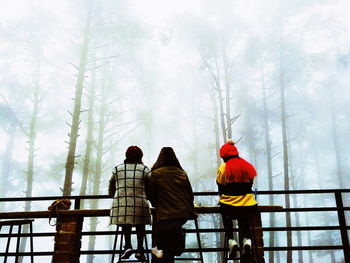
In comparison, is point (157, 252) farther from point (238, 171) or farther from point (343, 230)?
point (343, 230)

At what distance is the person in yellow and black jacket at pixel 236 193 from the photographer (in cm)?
370

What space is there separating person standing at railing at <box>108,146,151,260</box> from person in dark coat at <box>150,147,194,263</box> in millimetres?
276

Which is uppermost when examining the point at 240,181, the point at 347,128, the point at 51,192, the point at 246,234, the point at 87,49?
the point at 347,128

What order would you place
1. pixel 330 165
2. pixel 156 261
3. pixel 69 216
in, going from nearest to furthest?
pixel 156 261 → pixel 69 216 → pixel 330 165

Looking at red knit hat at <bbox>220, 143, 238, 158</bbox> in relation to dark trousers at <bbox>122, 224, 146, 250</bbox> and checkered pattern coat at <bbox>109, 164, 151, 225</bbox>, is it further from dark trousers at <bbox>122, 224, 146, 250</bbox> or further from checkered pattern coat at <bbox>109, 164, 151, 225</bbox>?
dark trousers at <bbox>122, 224, 146, 250</bbox>

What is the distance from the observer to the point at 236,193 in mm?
3793

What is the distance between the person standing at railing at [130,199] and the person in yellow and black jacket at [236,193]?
3.56ft

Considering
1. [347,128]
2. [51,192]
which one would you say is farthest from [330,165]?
[51,192]

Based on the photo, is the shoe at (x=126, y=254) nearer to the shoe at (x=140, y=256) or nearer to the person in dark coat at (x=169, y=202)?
the shoe at (x=140, y=256)

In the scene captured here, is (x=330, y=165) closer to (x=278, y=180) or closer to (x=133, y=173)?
(x=278, y=180)

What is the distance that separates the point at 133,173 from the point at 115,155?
64.3ft

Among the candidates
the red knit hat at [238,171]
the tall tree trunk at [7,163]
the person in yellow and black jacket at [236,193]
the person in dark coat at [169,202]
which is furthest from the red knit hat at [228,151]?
the tall tree trunk at [7,163]

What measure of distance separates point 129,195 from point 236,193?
1.48 metres

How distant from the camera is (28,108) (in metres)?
21.1
